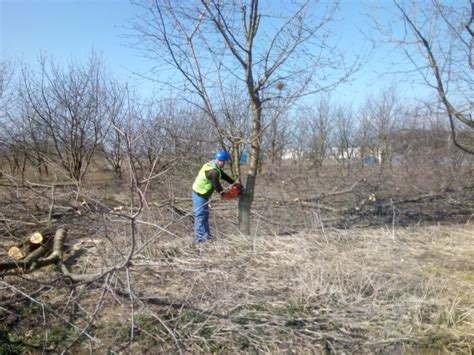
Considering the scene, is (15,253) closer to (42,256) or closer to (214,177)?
(42,256)

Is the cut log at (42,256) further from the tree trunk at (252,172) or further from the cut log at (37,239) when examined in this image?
the tree trunk at (252,172)

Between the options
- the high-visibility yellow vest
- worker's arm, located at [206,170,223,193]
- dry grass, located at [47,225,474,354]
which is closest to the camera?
dry grass, located at [47,225,474,354]

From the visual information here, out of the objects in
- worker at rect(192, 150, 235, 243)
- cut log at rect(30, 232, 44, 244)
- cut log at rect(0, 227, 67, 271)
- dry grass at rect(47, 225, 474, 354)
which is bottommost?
dry grass at rect(47, 225, 474, 354)

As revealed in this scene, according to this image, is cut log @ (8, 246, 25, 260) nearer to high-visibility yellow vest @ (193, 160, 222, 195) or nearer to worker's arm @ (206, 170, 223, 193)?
high-visibility yellow vest @ (193, 160, 222, 195)

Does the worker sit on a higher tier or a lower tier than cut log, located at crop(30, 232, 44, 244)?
higher

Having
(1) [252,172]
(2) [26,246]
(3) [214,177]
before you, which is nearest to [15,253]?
(2) [26,246]

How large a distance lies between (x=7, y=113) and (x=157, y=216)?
31.3 ft

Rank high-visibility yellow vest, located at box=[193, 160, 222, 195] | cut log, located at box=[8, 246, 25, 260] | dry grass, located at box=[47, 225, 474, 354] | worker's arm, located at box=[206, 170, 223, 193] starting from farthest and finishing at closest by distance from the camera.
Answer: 1. high-visibility yellow vest, located at box=[193, 160, 222, 195]
2. worker's arm, located at box=[206, 170, 223, 193]
3. cut log, located at box=[8, 246, 25, 260]
4. dry grass, located at box=[47, 225, 474, 354]

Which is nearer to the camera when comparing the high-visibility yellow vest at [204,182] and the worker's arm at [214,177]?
the worker's arm at [214,177]

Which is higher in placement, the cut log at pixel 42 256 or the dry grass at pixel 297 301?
the cut log at pixel 42 256

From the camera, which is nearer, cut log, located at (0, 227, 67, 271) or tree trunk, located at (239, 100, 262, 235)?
A: cut log, located at (0, 227, 67, 271)

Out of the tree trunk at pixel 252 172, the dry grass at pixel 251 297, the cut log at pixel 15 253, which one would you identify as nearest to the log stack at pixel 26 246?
the cut log at pixel 15 253

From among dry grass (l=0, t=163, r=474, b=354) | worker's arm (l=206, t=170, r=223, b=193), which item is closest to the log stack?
dry grass (l=0, t=163, r=474, b=354)

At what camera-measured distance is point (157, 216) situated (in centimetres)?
730
